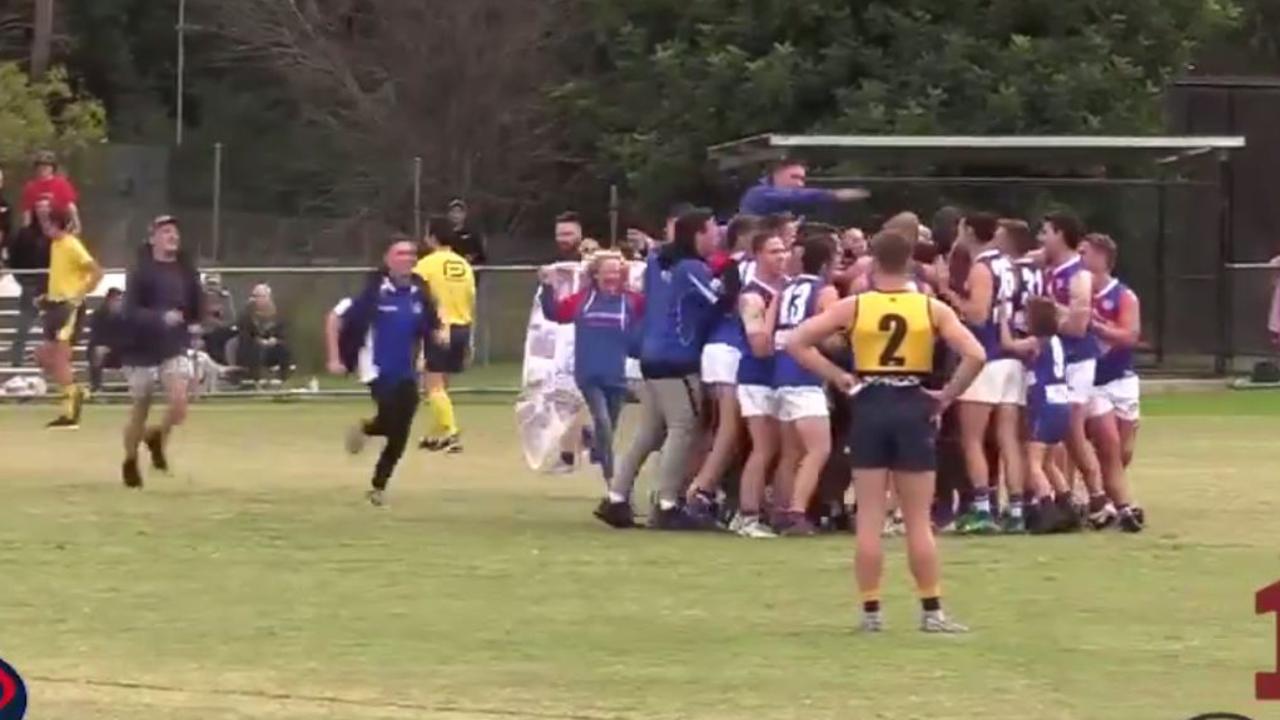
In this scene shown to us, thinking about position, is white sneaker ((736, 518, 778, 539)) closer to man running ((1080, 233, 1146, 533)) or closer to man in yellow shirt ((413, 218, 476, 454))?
man running ((1080, 233, 1146, 533))

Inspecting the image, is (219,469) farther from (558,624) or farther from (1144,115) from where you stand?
(1144,115)

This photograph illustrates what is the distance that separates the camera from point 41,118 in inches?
1603

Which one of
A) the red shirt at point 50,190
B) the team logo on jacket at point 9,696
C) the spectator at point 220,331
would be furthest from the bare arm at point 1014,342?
the spectator at point 220,331

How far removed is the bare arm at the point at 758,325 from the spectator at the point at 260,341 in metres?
15.6

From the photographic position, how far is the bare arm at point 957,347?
1285 cm

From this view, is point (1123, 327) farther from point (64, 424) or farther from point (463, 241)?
point (463, 241)

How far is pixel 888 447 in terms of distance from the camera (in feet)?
41.9

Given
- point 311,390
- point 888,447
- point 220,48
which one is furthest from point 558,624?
point 220,48

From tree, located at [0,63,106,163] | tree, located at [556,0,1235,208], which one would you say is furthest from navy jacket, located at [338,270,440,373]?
tree, located at [0,63,106,163]

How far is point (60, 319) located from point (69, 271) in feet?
1.49

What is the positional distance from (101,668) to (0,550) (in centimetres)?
435

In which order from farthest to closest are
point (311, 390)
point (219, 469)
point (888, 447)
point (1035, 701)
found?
1. point (311, 390)
2. point (219, 469)
3. point (888, 447)
4. point (1035, 701)

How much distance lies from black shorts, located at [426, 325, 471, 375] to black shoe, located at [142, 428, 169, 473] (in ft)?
6.39

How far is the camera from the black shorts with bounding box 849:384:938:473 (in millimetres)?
12734
